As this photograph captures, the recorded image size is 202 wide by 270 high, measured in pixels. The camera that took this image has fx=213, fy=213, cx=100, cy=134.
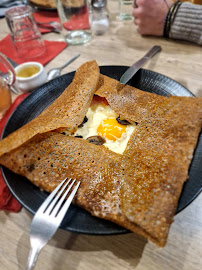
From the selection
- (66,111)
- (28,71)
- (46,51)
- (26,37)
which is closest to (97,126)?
(66,111)

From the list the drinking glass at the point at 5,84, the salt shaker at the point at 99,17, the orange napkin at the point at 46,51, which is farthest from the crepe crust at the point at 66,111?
the salt shaker at the point at 99,17

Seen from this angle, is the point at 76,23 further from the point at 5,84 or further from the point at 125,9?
the point at 5,84

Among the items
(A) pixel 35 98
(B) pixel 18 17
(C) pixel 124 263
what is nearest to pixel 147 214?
(C) pixel 124 263

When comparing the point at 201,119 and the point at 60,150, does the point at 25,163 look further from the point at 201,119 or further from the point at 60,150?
the point at 201,119

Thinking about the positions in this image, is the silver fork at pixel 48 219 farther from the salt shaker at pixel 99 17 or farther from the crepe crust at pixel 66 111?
the salt shaker at pixel 99 17

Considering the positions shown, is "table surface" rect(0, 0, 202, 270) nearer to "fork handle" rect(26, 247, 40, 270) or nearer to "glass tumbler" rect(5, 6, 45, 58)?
"fork handle" rect(26, 247, 40, 270)

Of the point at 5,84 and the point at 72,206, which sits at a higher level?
the point at 5,84
